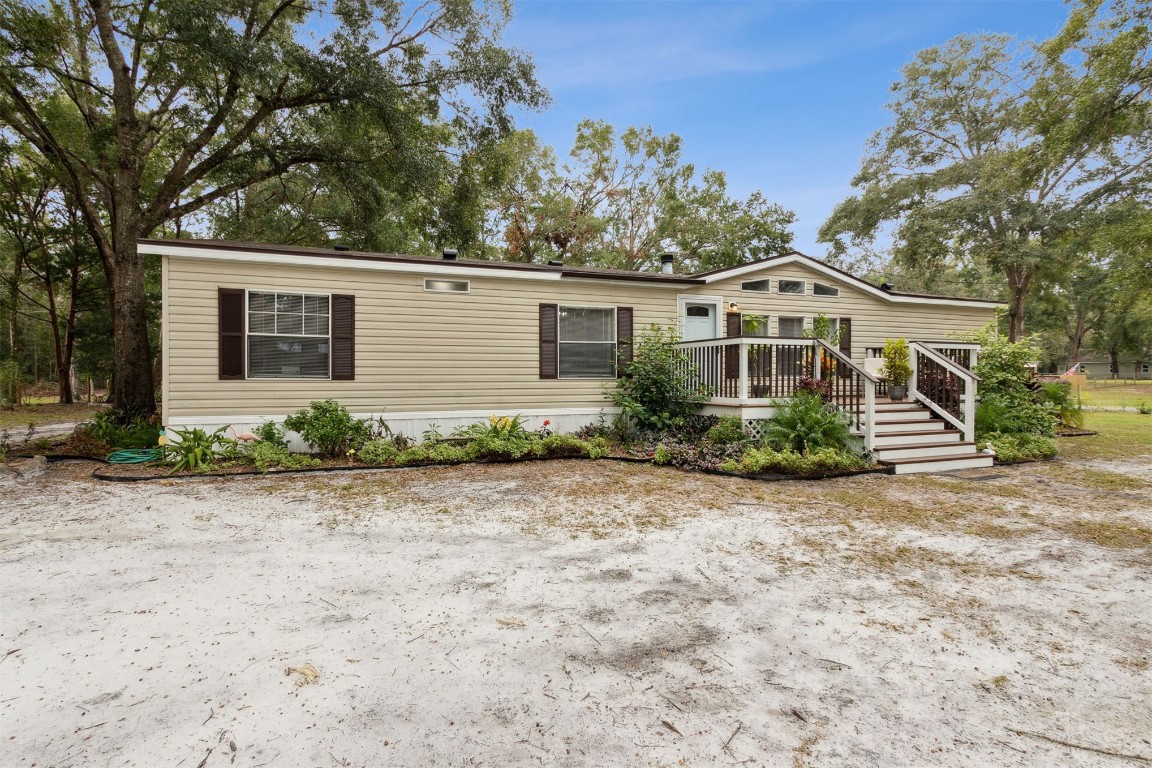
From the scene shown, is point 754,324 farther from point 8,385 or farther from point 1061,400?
point 8,385

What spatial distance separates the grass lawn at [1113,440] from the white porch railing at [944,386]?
1.94 meters

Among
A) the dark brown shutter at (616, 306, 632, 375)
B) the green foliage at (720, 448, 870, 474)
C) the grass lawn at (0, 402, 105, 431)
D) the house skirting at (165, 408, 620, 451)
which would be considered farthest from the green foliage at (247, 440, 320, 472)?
the grass lawn at (0, 402, 105, 431)

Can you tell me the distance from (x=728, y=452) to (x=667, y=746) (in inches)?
229

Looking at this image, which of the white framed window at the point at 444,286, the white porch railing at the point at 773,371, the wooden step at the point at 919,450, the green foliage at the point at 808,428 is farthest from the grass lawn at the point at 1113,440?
the white framed window at the point at 444,286

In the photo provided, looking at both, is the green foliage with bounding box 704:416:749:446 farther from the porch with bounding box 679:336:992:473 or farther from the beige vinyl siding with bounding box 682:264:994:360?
the beige vinyl siding with bounding box 682:264:994:360

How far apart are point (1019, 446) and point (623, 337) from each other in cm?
643

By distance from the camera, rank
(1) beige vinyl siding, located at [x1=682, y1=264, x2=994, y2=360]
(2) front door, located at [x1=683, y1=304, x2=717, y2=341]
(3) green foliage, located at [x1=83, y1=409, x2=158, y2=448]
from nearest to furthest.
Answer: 1. (3) green foliage, located at [x1=83, y1=409, x2=158, y2=448]
2. (2) front door, located at [x1=683, y1=304, x2=717, y2=341]
3. (1) beige vinyl siding, located at [x1=682, y1=264, x2=994, y2=360]

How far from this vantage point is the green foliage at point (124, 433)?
26.8ft

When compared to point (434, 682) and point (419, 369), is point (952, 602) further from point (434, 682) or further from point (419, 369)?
point (419, 369)

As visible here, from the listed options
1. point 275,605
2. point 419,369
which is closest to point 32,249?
point 419,369

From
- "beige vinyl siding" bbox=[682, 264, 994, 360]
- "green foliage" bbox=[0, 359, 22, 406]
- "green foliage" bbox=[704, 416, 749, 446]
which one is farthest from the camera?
"green foliage" bbox=[0, 359, 22, 406]

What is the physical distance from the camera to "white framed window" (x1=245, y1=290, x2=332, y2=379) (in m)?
7.45

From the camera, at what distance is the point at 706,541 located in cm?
412

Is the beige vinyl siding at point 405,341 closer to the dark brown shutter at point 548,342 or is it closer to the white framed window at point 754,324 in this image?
the dark brown shutter at point 548,342
